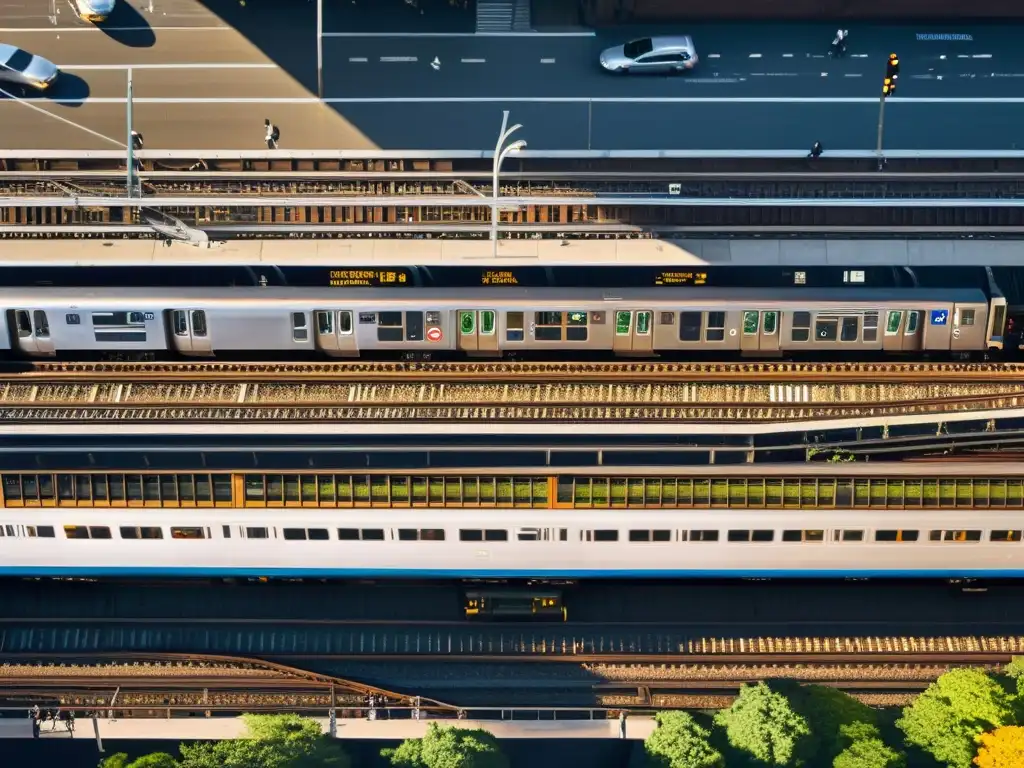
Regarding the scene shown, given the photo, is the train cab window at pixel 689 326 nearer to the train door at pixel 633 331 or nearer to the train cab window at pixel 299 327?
the train door at pixel 633 331

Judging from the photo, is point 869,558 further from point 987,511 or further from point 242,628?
point 242,628

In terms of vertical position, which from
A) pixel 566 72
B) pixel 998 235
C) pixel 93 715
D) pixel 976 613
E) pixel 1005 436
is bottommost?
pixel 93 715

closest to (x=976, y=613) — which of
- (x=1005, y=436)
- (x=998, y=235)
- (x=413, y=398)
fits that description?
(x=1005, y=436)

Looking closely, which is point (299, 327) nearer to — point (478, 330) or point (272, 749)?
point (478, 330)

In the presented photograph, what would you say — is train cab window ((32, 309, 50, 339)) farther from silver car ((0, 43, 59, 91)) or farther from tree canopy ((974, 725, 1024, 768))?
tree canopy ((974, 725, 1024, 768))

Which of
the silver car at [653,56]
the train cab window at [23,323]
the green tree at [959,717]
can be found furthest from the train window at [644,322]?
the train cab window at [23,323]

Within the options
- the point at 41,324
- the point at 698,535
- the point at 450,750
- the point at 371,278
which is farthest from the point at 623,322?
the point at 41,324
